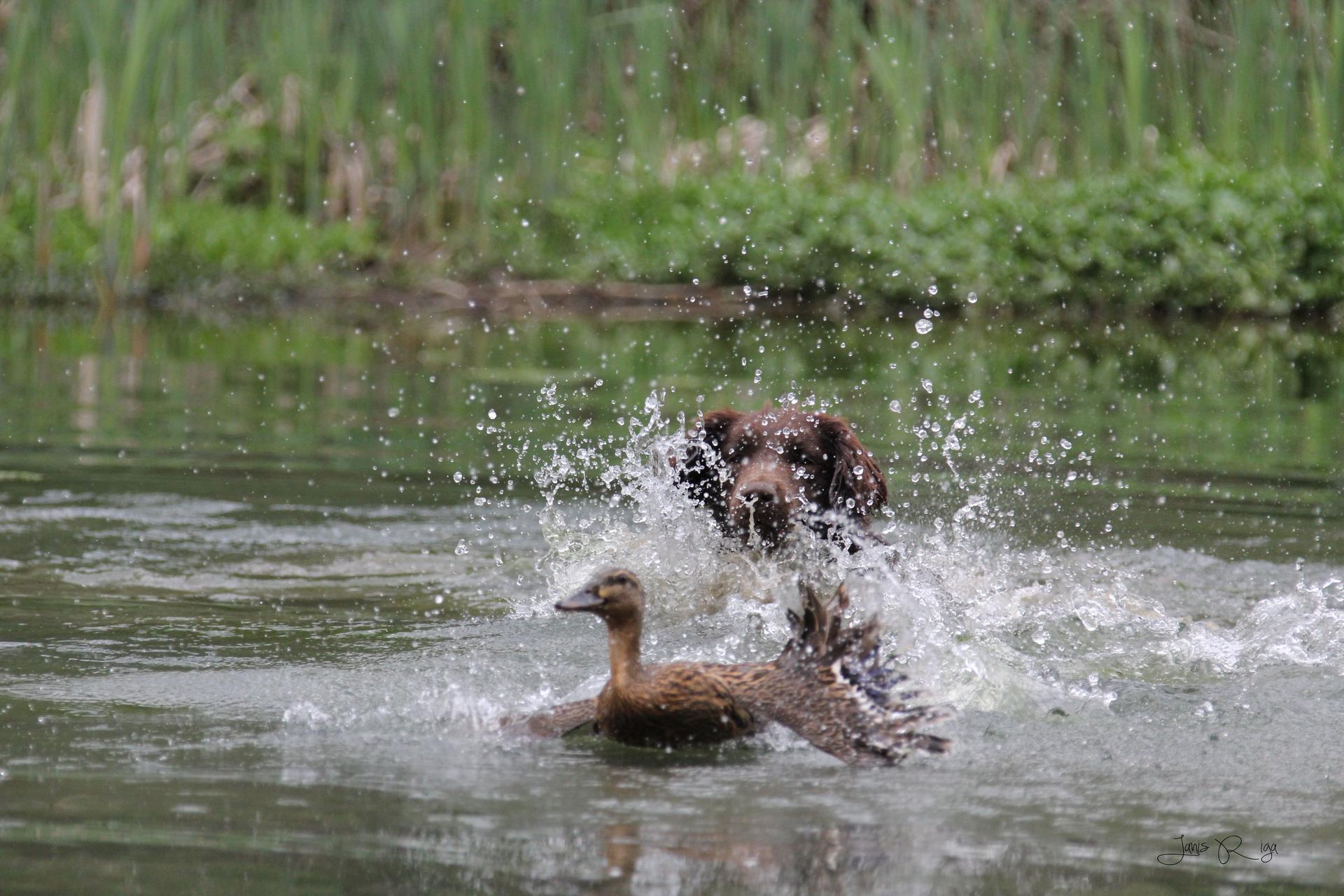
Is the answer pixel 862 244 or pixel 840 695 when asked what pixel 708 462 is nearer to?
pixel 840 695

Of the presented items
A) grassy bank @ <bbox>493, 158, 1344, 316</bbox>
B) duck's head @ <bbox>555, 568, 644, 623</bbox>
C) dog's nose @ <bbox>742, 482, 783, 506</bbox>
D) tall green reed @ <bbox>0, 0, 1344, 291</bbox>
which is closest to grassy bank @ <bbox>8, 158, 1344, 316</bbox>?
grassy bank @ <bbox>493, 158, 1344, 316</bbox>

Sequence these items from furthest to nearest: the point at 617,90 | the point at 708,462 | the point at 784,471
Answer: the point at 617,90 < the point at 708,462 < the point at 784,471

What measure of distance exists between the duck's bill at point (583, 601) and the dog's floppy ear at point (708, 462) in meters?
2.11

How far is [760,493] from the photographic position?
20.3 feet

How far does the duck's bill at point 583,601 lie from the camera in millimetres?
4441

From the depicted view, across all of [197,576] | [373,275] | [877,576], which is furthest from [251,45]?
[877,576]

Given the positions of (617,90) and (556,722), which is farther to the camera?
(617,90)

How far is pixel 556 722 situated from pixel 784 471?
198 cm

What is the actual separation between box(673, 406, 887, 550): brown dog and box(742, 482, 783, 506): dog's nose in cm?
3

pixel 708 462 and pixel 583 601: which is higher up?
pixel 708 462

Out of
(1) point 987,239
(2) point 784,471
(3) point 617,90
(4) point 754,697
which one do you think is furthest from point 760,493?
(1) point 987,239

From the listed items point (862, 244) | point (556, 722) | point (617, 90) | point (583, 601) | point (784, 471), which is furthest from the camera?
point (862, 244)

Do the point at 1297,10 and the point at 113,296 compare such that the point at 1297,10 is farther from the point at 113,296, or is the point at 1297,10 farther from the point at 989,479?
the point at 113,296

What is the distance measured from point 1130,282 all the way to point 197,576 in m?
13.3
